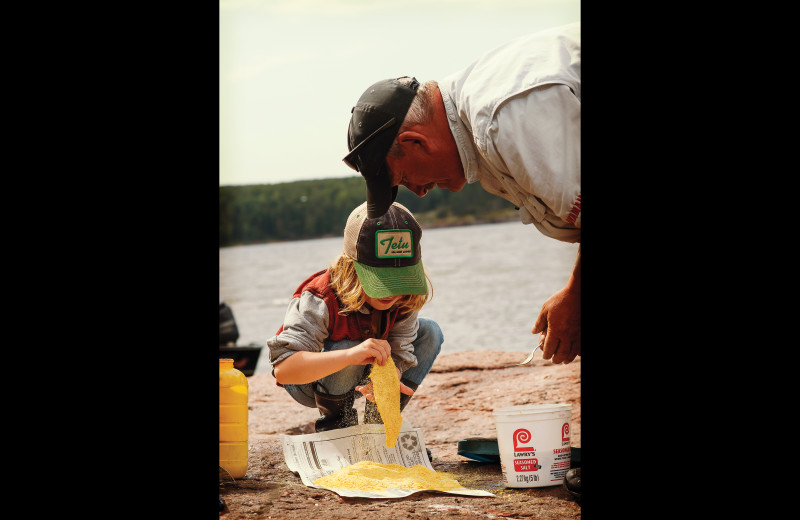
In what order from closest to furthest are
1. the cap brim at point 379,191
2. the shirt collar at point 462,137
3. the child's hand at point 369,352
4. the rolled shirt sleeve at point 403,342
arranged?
the shirt collar at point 462,137 < the cap brim at point 379,191 < the child's hand at point 369,352 < the rolled shirt sleeve at point 403,342

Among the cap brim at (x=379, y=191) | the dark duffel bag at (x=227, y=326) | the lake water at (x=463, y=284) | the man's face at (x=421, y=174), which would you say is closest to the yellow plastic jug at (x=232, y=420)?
the cap brim at (x=379, y=191)

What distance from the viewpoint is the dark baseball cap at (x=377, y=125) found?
2.02 meters

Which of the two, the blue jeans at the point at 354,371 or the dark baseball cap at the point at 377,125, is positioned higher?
the dark baseball cap at the point at 377,125

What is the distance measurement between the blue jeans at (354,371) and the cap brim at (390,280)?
0.25 m

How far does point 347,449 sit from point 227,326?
2724 millimetres

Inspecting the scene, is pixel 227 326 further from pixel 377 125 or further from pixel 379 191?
pixel 377 125

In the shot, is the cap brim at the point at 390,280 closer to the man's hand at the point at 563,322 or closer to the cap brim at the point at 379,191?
the cap brim at the point at 379,191

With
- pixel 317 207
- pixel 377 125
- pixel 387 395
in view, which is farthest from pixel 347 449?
pixel 317 207

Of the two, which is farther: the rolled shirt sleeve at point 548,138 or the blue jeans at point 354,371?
the blue jeans at point 354,371

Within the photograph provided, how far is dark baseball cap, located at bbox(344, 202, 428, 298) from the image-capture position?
2506 millimetres

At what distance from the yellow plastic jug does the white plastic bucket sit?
73cm

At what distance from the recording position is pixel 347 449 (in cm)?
253
